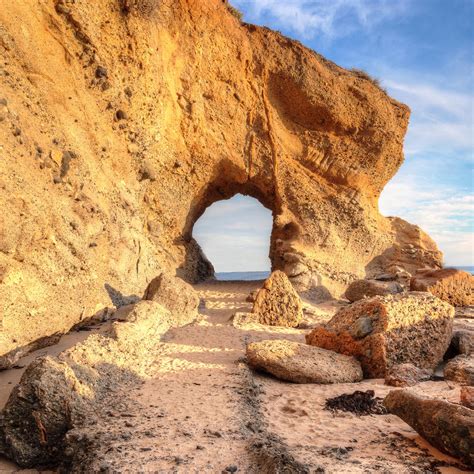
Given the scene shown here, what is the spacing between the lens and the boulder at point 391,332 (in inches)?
209

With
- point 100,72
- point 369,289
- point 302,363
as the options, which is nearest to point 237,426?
point 302,363

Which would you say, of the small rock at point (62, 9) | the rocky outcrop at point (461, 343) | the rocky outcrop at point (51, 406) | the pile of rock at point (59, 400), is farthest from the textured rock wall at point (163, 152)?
the rocky outcrop at point (461, 343)

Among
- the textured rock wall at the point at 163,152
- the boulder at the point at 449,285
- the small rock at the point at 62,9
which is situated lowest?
the boulder at the point at 449,285

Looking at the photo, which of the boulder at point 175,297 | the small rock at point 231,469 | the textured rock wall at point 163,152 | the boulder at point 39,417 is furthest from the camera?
the boulder at point 175,297

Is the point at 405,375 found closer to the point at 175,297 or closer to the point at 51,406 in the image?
the point at 51,406

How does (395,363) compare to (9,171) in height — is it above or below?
below

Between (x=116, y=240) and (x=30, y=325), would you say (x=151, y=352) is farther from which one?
(x=116, y=240)

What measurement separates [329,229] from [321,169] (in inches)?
91.5

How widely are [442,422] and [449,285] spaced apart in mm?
8638

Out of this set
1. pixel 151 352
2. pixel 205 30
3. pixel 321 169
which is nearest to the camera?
pixel 151 352

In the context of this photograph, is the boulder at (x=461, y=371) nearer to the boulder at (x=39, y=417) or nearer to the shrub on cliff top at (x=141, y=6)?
the boulder at (x=39, y=417)

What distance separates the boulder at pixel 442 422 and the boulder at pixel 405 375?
151 centimetres

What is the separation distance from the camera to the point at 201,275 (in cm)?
1555

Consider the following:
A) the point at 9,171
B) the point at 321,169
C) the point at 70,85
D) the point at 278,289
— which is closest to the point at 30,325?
the point at 9,171
